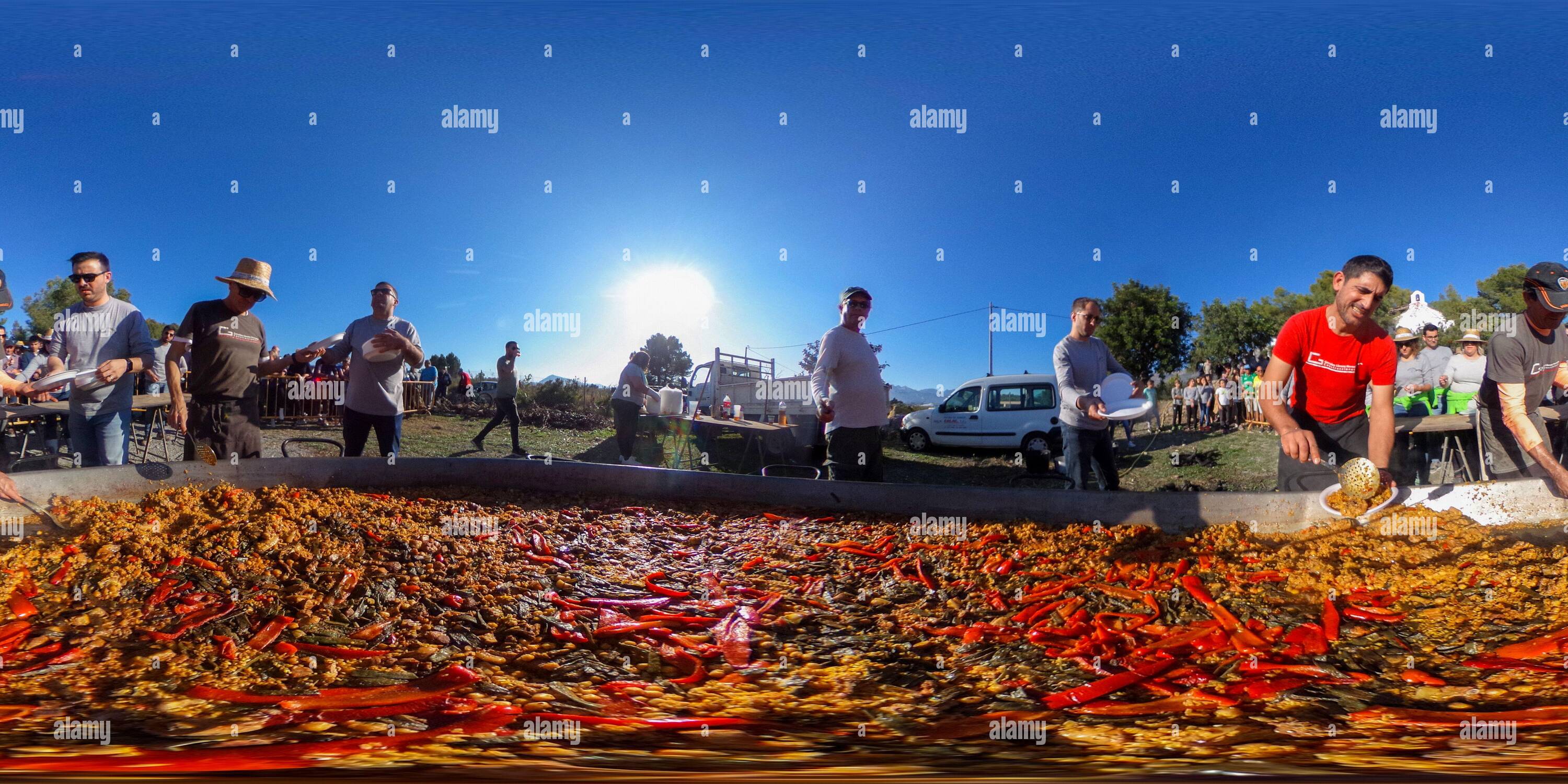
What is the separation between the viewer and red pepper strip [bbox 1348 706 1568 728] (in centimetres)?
100

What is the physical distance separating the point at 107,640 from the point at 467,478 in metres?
1.60

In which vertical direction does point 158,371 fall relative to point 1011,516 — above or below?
above

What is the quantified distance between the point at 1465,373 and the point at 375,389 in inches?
339

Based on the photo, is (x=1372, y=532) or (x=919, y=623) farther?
(x=1372, y=532)

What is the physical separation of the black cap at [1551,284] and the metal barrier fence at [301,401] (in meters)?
13.9

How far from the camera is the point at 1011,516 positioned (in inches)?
94.8

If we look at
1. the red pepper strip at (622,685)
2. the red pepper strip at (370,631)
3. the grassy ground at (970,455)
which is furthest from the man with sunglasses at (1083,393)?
the grassy ground at (970,455)

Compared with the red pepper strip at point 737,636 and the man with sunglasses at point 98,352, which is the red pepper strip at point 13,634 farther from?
the man with sunglasses at point 98,352

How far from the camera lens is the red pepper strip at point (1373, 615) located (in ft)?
5.04

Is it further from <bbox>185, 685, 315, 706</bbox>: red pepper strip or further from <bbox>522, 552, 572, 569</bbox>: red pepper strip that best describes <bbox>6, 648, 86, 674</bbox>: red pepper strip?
<bbox>522, 552, 572, 569</bbox>: red pepper strip

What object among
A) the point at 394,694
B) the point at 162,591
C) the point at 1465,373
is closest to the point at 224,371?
the point at 162,591

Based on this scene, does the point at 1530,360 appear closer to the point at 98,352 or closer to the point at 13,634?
the point at 13,634

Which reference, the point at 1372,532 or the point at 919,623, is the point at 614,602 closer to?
the point at 919,623

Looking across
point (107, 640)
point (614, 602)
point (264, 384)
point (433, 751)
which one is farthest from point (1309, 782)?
point (264, 384)
